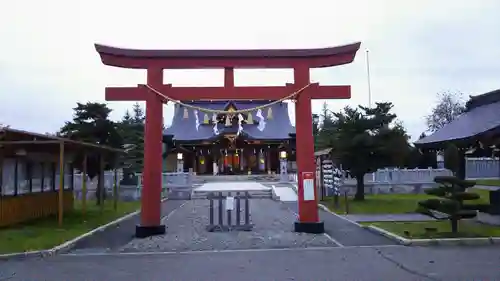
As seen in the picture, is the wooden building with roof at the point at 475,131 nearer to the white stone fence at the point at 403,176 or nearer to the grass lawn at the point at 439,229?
the grass lawn at the point at 439,229

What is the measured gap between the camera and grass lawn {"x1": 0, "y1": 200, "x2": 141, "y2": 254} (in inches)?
467

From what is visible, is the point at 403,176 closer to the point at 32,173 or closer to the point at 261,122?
the point at 261,122

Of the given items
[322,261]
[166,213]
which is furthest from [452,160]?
[166,213]

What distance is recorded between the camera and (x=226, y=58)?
14.4 meters

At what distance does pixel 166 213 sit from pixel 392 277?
14.7m

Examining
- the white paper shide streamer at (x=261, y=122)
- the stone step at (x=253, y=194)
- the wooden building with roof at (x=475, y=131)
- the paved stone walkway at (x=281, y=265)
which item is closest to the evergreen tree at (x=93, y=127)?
the stone step at (x=253, y=194)

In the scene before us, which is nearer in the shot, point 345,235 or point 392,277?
point 392,277

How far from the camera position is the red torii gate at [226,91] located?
558 inches

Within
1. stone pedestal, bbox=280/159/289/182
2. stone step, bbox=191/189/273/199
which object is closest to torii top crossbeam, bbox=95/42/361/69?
stone step, bbox=191/189/273/199

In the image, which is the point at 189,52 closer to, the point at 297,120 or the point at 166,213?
the point at 297,120

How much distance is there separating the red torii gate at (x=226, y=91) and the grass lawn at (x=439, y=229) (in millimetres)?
2418

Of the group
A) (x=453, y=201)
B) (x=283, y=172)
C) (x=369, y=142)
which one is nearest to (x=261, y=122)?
(x=283, y=172)

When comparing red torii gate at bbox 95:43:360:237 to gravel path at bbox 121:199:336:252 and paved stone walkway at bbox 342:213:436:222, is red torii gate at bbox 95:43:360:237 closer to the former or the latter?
gravel path at bbox 121:199:336:252

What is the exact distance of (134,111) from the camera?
90125 mm
